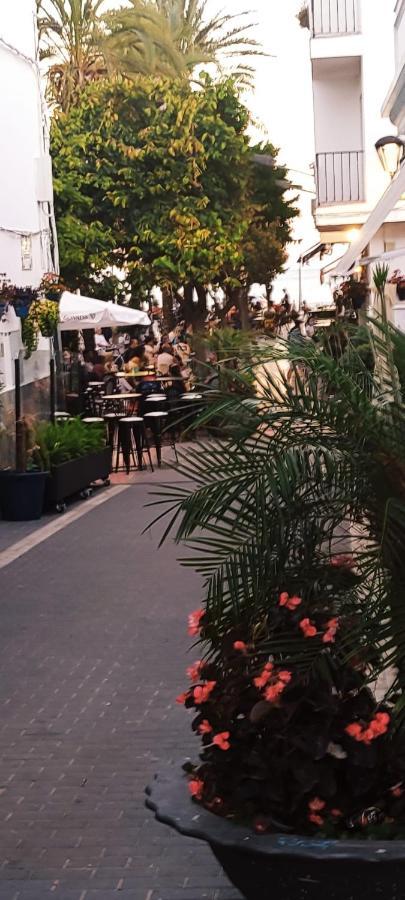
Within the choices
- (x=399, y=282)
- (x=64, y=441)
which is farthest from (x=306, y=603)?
(x=64, y=441)

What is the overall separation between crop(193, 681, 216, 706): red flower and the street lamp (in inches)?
593

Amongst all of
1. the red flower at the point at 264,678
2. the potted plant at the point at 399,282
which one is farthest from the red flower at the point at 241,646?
the potted plant at the point at 399,282

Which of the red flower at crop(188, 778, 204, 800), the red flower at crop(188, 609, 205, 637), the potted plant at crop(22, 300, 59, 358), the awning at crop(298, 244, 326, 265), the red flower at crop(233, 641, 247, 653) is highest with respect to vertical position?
the awning at crop(298, 244, 326, 265)

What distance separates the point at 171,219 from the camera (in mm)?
32219

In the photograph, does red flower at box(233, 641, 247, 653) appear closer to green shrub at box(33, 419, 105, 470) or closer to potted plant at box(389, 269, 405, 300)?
potted plant at box(389, 269, 405, 300)

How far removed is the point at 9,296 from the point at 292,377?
14467 mm

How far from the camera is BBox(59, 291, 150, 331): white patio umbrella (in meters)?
Answer: 27.1

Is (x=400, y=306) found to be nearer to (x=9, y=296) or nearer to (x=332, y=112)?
(x=9, y=296)

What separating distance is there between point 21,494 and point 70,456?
1445 mm

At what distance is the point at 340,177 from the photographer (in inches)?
1209

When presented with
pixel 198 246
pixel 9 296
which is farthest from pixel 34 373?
pixel 198 246

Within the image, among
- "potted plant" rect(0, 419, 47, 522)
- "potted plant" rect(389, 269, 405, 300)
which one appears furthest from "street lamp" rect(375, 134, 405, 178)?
"potted plant" rect(0, 419, 47, 522)

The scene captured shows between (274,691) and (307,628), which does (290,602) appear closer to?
(307,628)

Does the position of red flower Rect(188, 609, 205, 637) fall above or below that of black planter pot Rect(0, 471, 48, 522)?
above
